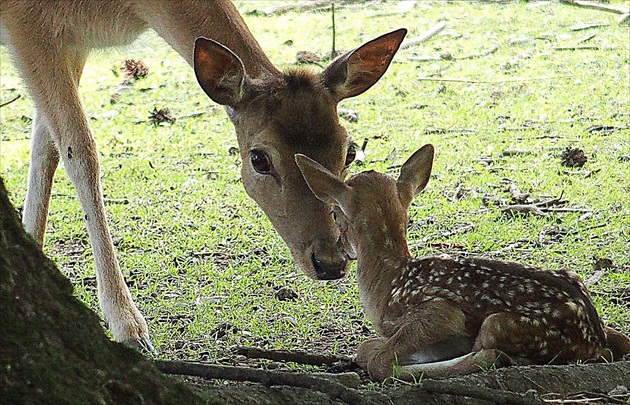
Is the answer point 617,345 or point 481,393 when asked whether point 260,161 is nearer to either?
point 617,345

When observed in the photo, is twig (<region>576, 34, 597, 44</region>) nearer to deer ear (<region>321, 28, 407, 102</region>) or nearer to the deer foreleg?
deer ear (<region>321, 28, 407, 102</region>)

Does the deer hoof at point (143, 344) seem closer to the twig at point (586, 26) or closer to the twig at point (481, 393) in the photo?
the twig at point (481, 393)

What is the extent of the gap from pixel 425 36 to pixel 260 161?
7064 millimetres

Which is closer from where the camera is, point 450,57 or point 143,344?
point 143,344

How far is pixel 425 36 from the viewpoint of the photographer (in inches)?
459

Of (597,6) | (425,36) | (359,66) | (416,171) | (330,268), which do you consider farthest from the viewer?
(597,6)

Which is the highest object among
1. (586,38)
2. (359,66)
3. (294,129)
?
(586,38)

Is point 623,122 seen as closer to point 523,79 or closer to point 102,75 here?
point 523,79

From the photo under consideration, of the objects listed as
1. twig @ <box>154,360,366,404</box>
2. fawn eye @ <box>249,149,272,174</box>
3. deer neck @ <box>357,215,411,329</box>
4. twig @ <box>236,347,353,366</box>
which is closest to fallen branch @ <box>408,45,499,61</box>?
fawn eye @ <box>249,149,272,174</box>

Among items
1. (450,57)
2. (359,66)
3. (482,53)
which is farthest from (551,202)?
(482,53)

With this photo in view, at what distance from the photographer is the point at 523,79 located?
995cm

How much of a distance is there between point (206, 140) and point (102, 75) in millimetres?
2686

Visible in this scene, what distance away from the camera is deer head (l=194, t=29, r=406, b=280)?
4699 mm

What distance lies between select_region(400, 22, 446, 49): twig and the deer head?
623cm
